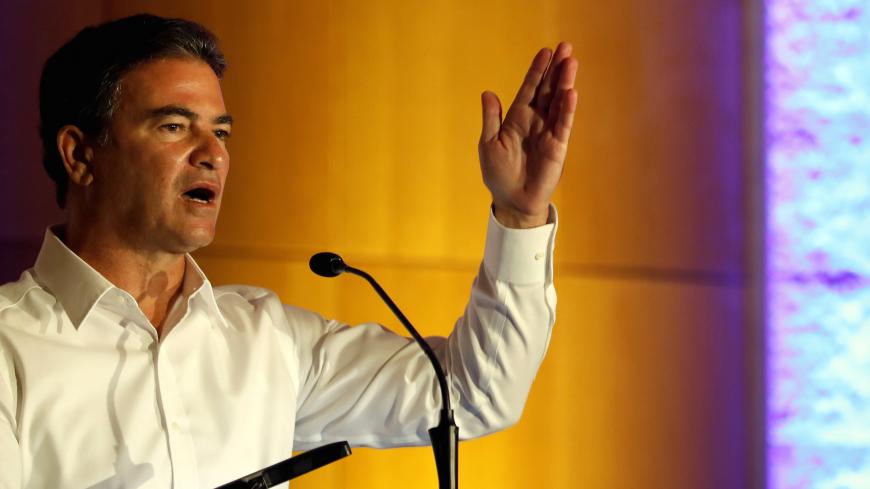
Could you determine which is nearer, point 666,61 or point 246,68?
point 246,68

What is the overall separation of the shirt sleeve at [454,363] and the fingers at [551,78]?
0.66ft

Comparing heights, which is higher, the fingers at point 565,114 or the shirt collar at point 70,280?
the fingers at point 565,114

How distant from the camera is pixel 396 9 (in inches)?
107

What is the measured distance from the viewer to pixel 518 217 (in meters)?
1.99

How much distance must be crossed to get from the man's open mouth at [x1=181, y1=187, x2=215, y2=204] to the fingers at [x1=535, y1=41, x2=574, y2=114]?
63 centimetres

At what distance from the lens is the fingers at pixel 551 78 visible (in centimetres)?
193

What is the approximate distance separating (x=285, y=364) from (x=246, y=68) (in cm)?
82

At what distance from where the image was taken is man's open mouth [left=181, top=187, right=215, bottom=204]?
6.70 feet

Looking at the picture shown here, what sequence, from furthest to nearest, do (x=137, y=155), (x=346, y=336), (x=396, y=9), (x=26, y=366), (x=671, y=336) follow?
(x=671, y=336) → (x=396, y=9) → (x=346, y=336) → (x=137, y=155) → (x=26, y=366)

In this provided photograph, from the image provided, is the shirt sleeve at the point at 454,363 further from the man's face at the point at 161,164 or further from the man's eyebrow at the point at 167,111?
the man's eyebrow at the point at 167,111

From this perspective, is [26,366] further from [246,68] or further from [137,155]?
[246,68]

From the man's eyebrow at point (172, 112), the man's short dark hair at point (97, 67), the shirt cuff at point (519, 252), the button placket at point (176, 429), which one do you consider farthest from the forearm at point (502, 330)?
the man's short dark hair at point (97, 67)

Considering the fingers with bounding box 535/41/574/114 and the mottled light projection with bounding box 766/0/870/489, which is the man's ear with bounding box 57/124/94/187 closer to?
the fingers with bounding box 535/41/574/114

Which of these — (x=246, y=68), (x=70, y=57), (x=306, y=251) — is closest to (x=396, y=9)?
(x=246, y=68)
